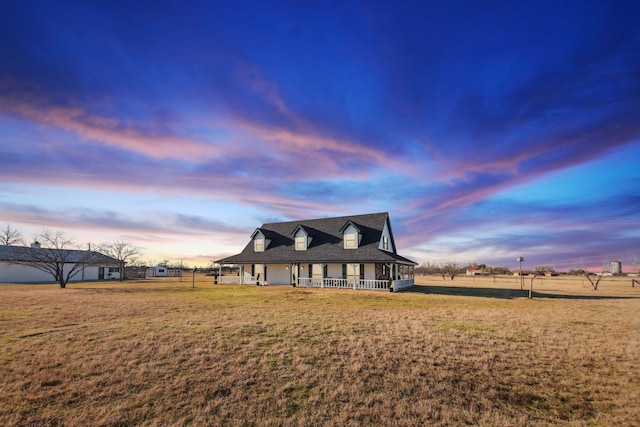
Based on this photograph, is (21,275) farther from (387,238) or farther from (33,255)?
(387,238)

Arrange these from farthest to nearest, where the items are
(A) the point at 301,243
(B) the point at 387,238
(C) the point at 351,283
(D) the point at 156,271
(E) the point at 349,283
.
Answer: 1. (D) the point at 156,271
2. (A) the point at 301,243
3. (B) the point at 387,238
4. (E) the point at 349,283
5. (C) the point at 351,283

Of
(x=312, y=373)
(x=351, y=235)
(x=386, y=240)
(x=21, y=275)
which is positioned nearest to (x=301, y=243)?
(x=351, y=235)

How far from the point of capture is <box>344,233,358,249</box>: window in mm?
32844

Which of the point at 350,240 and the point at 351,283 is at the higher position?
the point at 350,240

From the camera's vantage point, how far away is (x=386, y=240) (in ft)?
114

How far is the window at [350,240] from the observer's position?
3284 cm

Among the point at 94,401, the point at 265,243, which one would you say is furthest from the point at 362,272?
the point at 94,401

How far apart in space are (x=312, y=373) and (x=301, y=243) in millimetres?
28743

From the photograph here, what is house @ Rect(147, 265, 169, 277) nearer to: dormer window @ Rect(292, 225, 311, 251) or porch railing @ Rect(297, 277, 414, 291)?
dormer window @ Rect(292, 225, 311, 251)

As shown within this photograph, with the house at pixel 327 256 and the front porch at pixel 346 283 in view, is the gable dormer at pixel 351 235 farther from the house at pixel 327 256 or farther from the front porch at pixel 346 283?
the front porch at pixel 346 283

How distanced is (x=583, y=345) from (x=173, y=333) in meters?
13.1

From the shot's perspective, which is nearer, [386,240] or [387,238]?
[386,240]

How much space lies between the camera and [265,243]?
127 feet

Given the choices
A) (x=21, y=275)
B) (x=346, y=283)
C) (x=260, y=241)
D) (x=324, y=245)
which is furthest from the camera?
(x=21, y=275)
